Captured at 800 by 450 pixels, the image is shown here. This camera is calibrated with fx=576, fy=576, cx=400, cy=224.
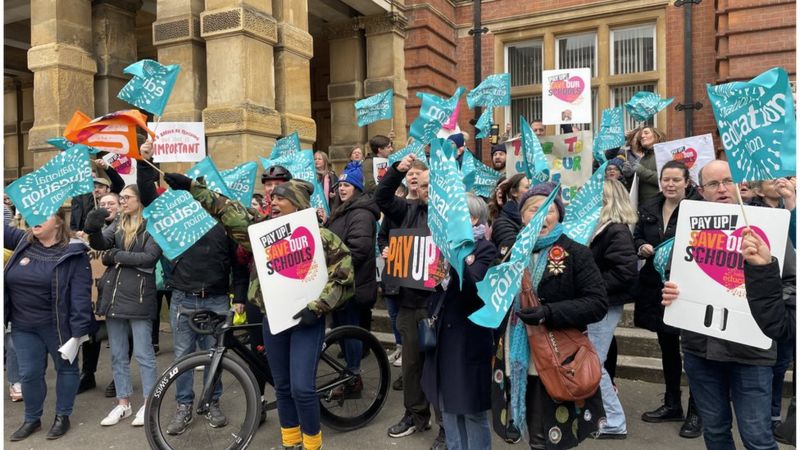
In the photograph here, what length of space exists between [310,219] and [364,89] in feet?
28.2

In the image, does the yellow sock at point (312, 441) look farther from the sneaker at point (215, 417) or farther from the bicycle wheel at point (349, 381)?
the sneaker at point (215, 417)

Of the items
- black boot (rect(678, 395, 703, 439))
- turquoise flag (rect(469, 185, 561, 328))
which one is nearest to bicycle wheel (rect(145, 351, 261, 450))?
turquoise flag (rect(469, 185, 561, 328))

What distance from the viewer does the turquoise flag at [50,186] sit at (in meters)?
4.13

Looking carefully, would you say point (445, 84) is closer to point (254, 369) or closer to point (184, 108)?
point (184, 108)

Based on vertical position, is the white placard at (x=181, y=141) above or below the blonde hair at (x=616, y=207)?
above

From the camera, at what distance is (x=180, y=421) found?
13.3 feet

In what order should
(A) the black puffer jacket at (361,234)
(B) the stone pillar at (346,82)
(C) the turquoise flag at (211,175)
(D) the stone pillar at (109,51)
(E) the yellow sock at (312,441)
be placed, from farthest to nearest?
1. (B) the stone pillar at (346,82)
2. (D) the stone pillar at (109,51)
3. (A) the black puffer jacket at (361,234)
4. (C) the turquoise flag at (211,175)
5. (E) the yellow sock at (312,441)

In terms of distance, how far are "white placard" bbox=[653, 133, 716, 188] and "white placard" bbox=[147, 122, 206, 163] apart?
524 cm

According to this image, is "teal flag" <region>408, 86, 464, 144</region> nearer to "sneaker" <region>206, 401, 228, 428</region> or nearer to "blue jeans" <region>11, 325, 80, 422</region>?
"sneaker" <region>206, 401, 228, 428</region>

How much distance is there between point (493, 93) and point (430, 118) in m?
3.81

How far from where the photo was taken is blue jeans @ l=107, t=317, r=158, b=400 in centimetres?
464

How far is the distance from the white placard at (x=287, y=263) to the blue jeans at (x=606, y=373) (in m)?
1.98

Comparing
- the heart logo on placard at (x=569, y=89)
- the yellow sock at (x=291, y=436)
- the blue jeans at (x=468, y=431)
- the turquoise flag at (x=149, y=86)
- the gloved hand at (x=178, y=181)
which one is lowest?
the yellow sock at (x=291, y=436)

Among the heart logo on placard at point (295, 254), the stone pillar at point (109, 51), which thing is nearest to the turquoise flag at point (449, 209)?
the heart logo on placard at point (295, 254)
